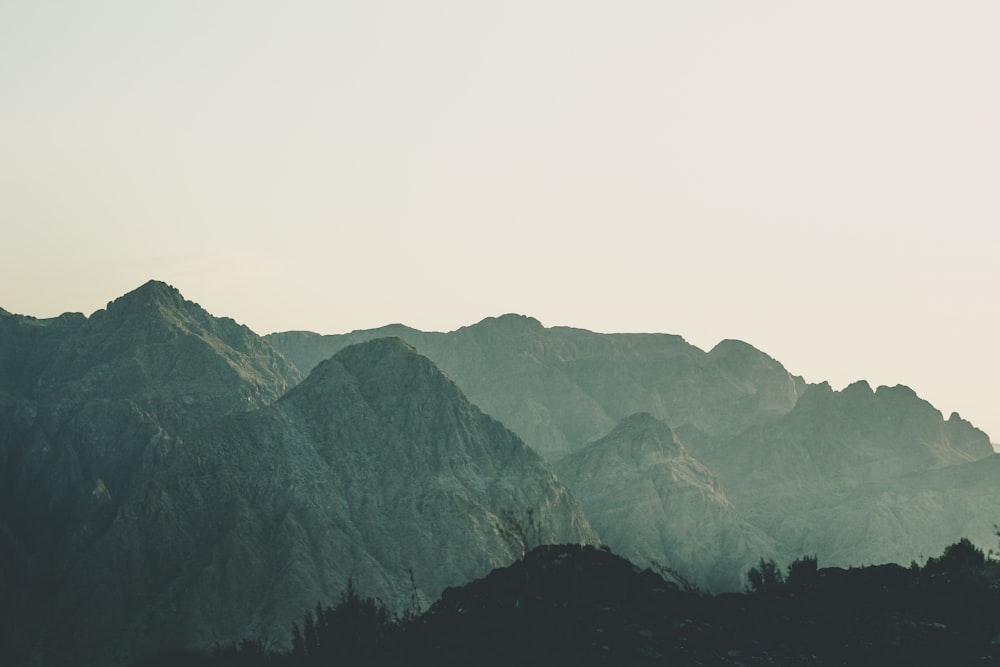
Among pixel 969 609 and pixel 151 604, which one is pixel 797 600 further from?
pixel 151 604

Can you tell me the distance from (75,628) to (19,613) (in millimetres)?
13010

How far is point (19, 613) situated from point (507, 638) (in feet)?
513

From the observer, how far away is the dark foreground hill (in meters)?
54.3

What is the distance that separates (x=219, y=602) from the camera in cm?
18362

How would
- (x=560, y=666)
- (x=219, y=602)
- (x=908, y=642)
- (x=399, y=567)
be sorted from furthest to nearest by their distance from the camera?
(x=399, y=567) → (x=219, y=602) → (x=908, y=642) → (x=560, y=666)

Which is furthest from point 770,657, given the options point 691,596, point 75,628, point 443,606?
point 75,628

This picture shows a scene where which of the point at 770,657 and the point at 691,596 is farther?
the point at 691,596

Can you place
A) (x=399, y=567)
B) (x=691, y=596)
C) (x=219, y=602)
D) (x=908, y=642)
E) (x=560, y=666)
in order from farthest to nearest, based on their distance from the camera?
(x=399, y=567) → (x=219, y=602) → (x=691, y=596) → (x=908, y=642) → (x=560, y=666)

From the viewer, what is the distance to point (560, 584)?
195 feet

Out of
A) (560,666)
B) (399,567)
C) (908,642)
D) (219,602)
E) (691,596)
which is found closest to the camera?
(560,666)

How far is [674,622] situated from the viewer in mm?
56312

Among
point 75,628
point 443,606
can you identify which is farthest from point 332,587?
point 443,606

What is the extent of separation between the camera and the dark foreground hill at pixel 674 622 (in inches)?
2138

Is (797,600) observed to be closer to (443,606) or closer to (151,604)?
(443,606)
